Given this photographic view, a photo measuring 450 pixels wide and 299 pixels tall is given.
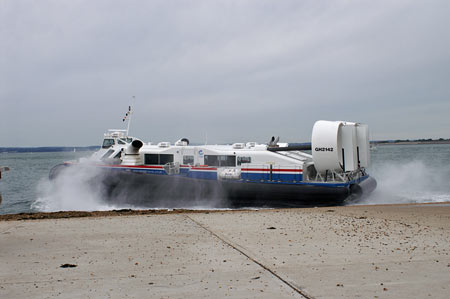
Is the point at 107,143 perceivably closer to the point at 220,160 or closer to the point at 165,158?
the point at 165,158

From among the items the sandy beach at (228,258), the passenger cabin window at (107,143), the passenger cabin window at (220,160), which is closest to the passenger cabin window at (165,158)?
the passenger cabin window at (220,160)

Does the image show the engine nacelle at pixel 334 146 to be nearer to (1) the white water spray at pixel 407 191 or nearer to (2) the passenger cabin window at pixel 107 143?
(1) the white water spray at pixel 407 191

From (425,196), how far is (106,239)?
14123mm

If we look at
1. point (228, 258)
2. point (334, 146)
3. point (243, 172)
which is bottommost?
point (228, 258)

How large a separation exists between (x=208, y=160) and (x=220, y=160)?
43cm

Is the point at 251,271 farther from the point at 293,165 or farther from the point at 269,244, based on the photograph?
the point at 293,165

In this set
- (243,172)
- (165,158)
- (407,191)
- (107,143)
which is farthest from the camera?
(407,191)

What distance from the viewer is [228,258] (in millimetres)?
4660

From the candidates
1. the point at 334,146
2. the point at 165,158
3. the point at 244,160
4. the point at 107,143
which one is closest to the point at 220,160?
the point at 244,160

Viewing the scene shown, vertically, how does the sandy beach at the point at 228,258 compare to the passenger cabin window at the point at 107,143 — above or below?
below

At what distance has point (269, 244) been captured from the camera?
535cm

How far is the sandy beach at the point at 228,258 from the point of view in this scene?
3.63m

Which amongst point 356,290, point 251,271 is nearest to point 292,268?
point 251,271

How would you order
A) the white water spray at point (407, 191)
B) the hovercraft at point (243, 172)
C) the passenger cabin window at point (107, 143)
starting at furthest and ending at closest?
the passenger cabin window at point (107, 143) → the white water spray at point (407, 191) → the hovercraft at point (243, 172)
